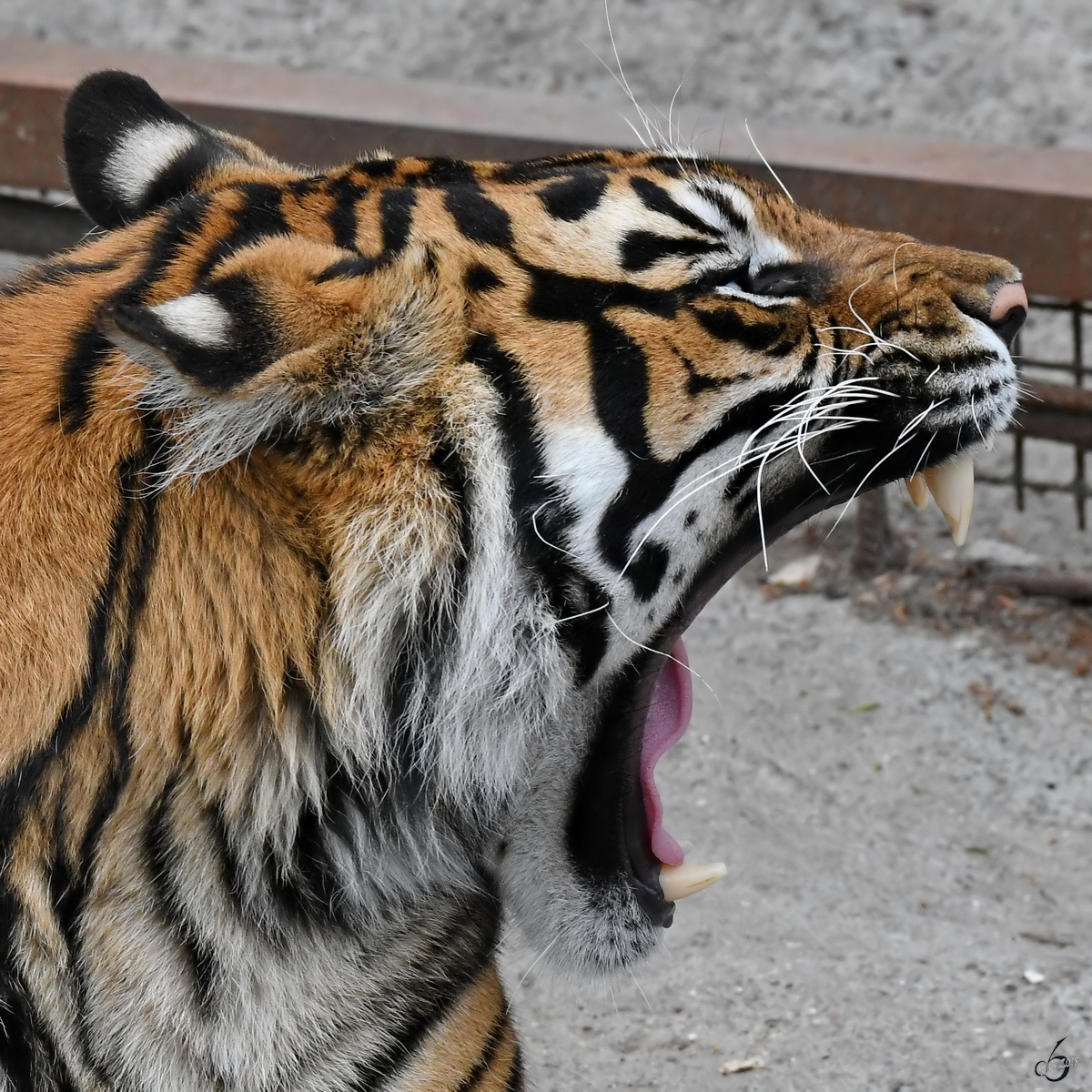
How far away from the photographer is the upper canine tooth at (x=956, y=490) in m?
2.15

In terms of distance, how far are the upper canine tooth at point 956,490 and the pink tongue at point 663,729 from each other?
44cm

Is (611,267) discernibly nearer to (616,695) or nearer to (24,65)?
(616,695)

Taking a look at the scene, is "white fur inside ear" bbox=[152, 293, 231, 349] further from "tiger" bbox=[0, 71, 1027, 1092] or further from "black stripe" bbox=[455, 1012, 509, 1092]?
"black stripe" bbox=[455, 1012, 509, 1092]

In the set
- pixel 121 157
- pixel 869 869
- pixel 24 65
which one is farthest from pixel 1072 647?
pixel 24 65

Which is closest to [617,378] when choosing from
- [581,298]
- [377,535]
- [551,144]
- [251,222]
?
[581,298]

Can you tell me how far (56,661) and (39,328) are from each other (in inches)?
16.7

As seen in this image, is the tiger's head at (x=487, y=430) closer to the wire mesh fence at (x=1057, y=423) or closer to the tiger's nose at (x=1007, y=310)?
the tiger's nose at (x=1007, y=310)

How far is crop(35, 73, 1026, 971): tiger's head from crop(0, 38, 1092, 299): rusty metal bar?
4.74ft

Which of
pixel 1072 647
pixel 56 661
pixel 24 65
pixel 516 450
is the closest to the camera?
pixel 56 661

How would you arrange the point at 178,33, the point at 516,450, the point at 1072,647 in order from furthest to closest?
1. the point at 178,33
2. the point at 1072,647
3. the point at 516,450

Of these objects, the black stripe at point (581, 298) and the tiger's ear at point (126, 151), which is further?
the tiger's ear at point (126, 151)

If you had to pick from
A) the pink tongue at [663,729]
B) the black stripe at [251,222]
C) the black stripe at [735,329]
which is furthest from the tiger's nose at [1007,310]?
the black stripe at [251,222]

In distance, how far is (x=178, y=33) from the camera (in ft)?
22.6

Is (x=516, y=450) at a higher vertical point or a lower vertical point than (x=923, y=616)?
higher
